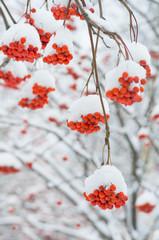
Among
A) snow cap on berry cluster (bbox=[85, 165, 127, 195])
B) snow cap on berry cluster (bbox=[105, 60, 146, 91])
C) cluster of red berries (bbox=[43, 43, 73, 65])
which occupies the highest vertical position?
cluster of red berries (bbox=[43, 43, 73, 65])

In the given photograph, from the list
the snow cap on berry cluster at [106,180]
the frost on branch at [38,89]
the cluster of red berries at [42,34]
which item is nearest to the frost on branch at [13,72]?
the frost on branch at [38,89]

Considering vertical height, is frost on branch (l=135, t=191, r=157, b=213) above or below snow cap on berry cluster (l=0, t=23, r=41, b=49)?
below

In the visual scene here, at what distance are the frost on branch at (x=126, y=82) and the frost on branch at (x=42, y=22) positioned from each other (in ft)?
1.68

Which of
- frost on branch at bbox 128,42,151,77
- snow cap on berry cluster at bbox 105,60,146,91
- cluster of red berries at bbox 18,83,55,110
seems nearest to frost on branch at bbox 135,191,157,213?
cluster of red berries at bbox 18,83,55,110

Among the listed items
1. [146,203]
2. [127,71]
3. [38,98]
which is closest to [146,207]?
[146,203]

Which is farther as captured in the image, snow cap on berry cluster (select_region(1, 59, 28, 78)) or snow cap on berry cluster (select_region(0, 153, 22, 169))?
snow cap on berry cluster (select_region(0, 153, 22, 169))

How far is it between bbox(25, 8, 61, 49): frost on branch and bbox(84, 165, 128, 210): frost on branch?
2.88 ft

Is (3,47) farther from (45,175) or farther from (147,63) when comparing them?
(45,175)

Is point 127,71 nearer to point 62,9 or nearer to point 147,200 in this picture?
point 62,9

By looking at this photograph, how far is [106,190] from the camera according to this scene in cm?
121

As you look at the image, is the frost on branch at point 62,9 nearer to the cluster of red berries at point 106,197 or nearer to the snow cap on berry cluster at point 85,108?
the snow cap on berry cluster at point 85,108

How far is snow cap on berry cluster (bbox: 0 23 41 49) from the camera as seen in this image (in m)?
1.23

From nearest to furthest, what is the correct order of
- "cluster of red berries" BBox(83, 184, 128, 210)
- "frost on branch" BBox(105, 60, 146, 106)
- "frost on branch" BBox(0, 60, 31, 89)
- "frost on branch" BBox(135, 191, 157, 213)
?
"frost on branch" BBox(105, 60, 146, 106), "cluster of red berries" BBox(83, 184, 128, 210), "frost on branch" BBox(0, 60, 31, 89), "frost on branch" BBox(135, 191, 157, 213)

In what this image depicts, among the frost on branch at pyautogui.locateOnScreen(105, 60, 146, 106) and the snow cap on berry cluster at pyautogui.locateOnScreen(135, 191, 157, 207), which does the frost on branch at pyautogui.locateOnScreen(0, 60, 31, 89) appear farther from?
the snow cap on berry cluster at pyautogui.locateOnScreen(135, 191, 157, 207)
